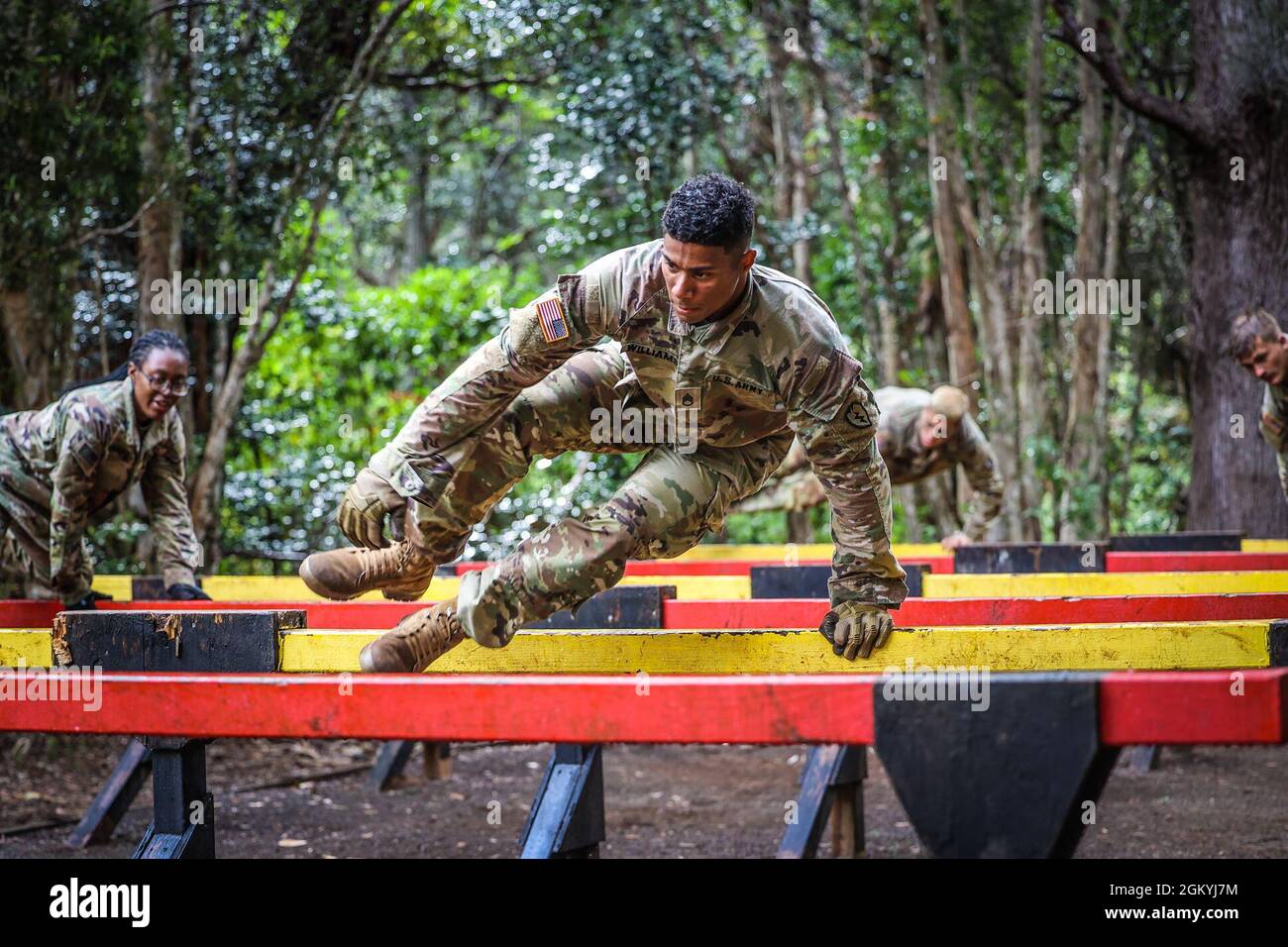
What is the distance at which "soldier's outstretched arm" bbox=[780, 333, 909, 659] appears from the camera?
3045mm

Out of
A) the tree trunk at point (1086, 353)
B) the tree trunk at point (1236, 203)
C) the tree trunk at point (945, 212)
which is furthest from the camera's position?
the tree trunk at point (945, 212)

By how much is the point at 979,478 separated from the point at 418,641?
4512mm

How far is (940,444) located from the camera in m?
6.76

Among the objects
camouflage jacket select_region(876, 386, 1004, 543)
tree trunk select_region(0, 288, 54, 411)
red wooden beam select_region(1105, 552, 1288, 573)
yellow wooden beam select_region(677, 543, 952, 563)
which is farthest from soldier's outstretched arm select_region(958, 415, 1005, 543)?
tree trunk select_region(0, 288, 54, 411)

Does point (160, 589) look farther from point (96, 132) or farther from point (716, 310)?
point (716, 310)

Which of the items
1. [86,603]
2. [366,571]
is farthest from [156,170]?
[366,571]

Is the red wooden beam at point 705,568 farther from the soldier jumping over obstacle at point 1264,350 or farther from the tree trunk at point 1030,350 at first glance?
the tree trunk at point 1030,350

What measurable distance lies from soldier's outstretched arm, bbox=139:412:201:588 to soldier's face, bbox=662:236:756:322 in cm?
312

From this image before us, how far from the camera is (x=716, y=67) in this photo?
9.62 meters

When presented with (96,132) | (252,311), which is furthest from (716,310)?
(252,311)

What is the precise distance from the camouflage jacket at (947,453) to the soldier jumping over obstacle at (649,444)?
3.49m

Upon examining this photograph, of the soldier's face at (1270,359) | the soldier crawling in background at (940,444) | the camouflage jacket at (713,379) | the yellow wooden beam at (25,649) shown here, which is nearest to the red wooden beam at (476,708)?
the yellow wooden beam at (25,649)

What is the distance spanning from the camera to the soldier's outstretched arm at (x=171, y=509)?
17.5 feet
